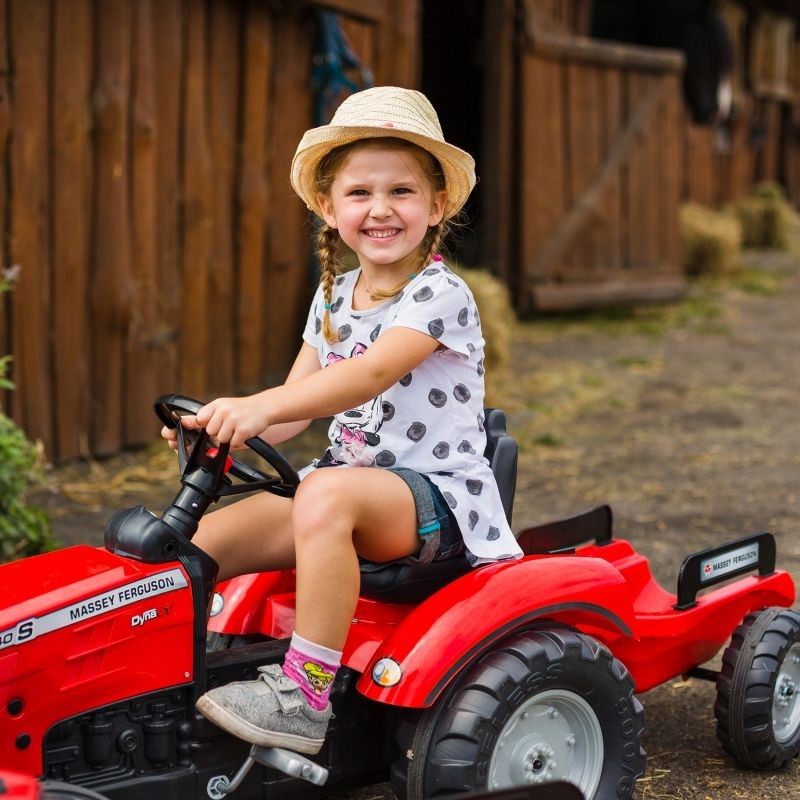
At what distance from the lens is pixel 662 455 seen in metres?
6.15

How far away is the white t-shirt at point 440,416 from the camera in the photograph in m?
2.65

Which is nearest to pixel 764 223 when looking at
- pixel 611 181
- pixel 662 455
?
pixel 611 181

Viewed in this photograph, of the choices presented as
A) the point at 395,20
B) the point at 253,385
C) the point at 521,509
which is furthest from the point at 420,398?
the point at 395,20

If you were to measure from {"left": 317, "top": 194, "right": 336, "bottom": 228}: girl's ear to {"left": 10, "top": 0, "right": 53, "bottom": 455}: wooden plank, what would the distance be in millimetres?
2704

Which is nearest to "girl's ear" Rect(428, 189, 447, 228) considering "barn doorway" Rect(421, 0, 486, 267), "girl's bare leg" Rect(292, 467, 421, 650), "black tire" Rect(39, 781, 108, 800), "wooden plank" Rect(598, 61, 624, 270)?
"girl's bare leg" Rect(292, 467, 421, 650)

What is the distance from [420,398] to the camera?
2.70 m

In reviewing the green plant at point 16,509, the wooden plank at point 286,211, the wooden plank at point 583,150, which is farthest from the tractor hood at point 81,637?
the wooden plank at point 583,150

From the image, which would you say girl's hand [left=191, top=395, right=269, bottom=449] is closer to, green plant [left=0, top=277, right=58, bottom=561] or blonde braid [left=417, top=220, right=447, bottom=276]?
blonde braid [left=417, top=220, right=447, bottom=276]

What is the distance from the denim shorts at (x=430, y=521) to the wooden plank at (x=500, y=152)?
708cm

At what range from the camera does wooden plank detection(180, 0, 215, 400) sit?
601cm

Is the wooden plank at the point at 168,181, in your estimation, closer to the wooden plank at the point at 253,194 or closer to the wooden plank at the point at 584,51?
the wooden plank at the point at 253,194

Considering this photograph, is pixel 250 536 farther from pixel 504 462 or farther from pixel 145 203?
pixel 145 203

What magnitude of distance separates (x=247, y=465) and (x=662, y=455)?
396cm

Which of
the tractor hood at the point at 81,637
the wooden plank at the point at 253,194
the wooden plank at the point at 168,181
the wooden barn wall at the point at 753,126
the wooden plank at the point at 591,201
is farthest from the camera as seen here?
the wooden barn wall at the point at 753,126
